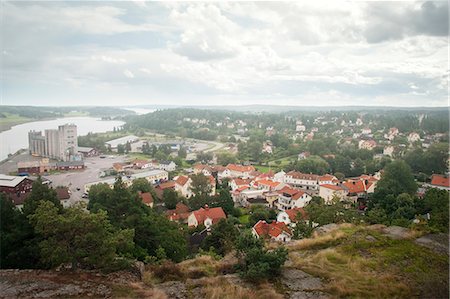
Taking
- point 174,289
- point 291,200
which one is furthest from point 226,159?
point 174,289

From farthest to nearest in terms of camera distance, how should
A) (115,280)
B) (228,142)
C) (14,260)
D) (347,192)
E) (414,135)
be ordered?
(228,142) < (414,135) < (347,192) < (14,260) < (115,280)

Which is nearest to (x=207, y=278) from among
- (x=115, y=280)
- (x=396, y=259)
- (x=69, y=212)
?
(x=115, y=280)

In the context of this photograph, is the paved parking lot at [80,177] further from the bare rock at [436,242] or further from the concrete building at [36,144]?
the bare rock at [436,242]

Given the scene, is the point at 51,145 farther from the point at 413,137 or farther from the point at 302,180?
the point at 413,137

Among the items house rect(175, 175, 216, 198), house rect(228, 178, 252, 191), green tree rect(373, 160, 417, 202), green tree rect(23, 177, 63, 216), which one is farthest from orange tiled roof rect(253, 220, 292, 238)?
house rect(228, 178, 252, 191)

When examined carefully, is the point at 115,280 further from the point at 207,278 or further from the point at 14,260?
the point at 14,260

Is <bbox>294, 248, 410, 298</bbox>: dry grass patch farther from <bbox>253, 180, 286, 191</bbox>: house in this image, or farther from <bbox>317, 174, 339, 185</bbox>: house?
<bbox>317, 174, 339, 185</bbox>: house
